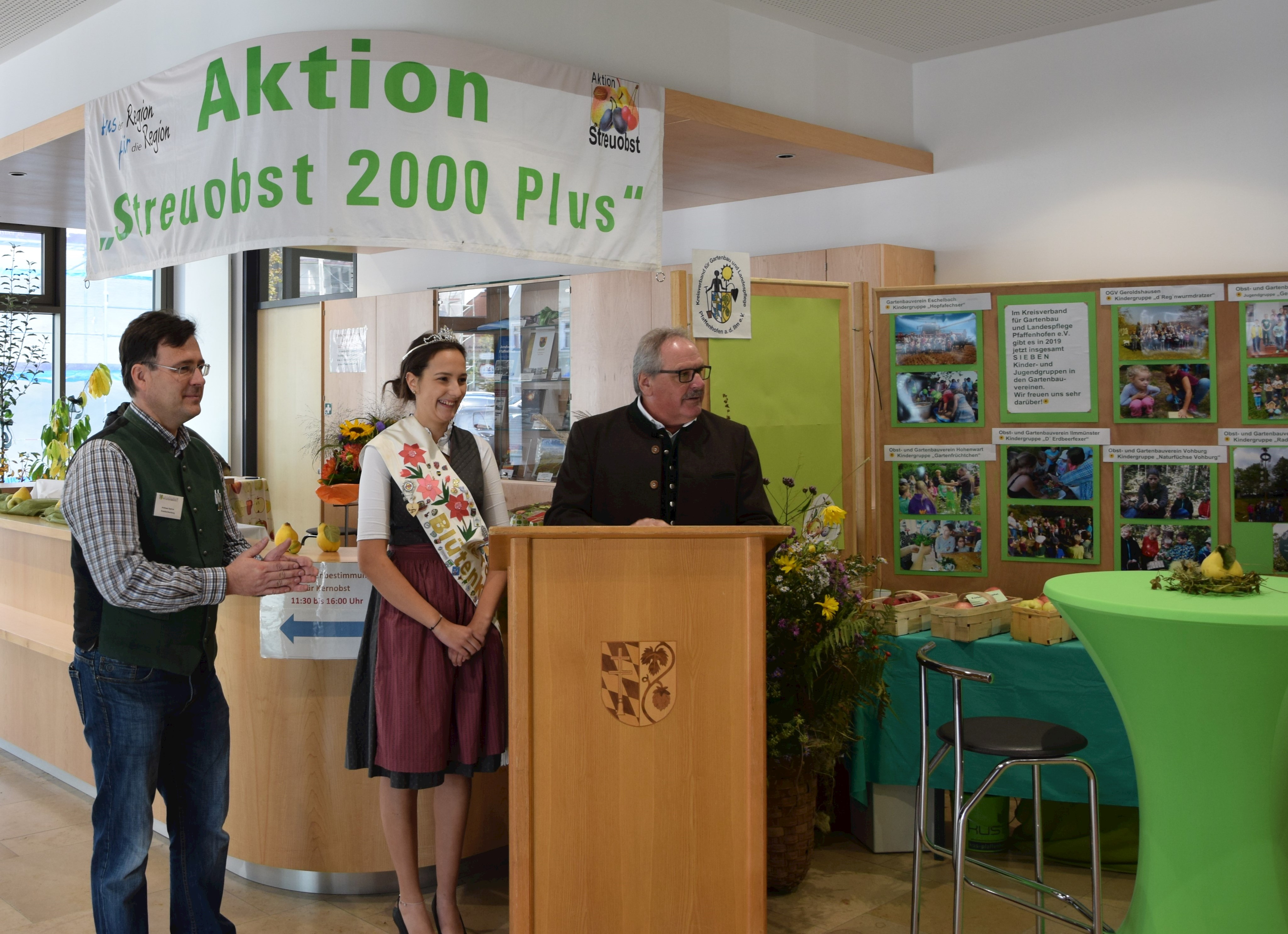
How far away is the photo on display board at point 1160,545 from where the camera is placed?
381 cm

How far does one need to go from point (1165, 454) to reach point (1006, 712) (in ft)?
3.68

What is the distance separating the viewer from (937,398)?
407cm

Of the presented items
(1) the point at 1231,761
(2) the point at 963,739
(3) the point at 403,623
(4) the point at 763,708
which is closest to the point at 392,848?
(3) the point at 403,623

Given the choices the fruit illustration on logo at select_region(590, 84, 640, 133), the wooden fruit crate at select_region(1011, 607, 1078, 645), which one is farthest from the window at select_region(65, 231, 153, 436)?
the wooden fruit crate at select_region(1011, 607, 1078, 645)

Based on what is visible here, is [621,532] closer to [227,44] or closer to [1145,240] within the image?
[227,44]

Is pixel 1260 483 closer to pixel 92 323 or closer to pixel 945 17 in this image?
pixel 945 17

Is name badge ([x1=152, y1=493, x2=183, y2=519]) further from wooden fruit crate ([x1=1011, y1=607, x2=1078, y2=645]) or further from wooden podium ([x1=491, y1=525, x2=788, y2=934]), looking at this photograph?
wooden fruit crate ([x1=1011, y1=607, x2=1078, y2=645])

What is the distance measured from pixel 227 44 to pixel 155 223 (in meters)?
0.64

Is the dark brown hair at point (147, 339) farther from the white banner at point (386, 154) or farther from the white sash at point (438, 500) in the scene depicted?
the white banner at point (386, 154)

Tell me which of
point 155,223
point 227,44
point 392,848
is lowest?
point 392,848

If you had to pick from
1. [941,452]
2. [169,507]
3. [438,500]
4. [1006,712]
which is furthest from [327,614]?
[941,452]

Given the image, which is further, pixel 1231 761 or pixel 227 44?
pixel 227 44

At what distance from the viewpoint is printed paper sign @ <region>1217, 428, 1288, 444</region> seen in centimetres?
370

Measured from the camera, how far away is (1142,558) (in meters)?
3.86
